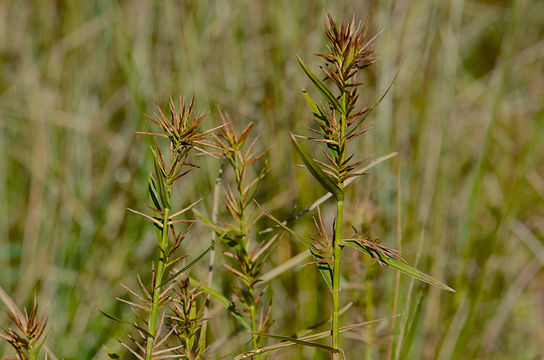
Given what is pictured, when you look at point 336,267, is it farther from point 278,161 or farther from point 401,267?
point 278,161

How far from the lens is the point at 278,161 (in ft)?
3.21

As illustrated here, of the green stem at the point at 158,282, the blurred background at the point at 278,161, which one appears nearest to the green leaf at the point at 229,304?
the green stem at the point at 158,282

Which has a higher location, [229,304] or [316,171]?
[316,171]

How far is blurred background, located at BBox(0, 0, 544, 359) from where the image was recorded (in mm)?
834

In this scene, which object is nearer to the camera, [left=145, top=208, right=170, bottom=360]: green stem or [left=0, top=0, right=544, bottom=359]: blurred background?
[left=145, top=208, right=170, bottom=360]: green stem

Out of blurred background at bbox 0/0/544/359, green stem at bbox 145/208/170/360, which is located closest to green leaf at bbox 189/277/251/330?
green stem at bbox 145/208/170/360

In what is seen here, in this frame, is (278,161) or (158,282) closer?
(158,282)

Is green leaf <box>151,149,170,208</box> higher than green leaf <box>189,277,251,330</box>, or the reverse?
green leaf <box>151,149,170,208</box>

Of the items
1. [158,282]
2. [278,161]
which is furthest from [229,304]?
[278,161]

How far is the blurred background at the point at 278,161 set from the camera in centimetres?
83

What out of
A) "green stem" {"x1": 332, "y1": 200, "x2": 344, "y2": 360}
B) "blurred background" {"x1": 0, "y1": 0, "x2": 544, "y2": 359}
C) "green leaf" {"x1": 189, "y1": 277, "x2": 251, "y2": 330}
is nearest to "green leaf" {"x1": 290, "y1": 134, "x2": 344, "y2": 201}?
"green stem" {"x1": 332, "y1": 200, "x2": 344, "y2": 360}

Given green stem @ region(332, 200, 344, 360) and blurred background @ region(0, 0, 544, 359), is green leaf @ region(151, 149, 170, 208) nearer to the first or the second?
green stem @ region(332, 200, 344, 360)

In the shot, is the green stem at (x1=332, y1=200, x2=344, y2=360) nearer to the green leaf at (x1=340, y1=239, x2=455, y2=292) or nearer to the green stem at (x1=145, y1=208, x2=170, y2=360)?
the green leaf at (x1=340, y1=239, x2=455, y2=292)

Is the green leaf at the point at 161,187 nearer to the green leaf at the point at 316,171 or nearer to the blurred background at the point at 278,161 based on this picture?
the green leaf at the point at 316,171
